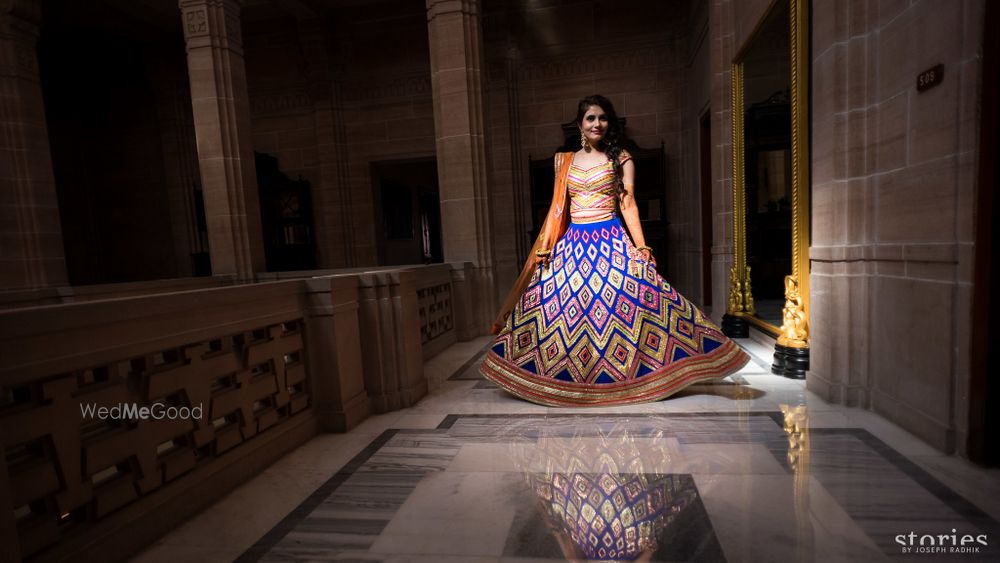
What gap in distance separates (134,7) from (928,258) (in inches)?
454

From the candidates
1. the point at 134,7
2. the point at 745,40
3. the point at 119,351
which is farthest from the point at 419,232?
the point at 119,351

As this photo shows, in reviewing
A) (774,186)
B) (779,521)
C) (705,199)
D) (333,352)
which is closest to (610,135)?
(774,186)

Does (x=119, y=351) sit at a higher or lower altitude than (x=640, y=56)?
lower

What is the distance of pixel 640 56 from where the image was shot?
8086mm

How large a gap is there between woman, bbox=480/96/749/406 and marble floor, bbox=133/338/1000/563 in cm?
26

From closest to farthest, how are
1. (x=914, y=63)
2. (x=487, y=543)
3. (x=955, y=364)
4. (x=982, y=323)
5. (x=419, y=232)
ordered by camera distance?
(x=487, y=543), (x=982, y=323), (x=955, y=364), (x=914, y=63), (x=419, y=232)

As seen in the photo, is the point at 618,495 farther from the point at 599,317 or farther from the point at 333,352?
the point at 333,352

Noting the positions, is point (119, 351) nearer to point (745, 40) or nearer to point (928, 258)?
point (928, 258)

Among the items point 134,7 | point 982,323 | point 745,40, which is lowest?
point 982,323

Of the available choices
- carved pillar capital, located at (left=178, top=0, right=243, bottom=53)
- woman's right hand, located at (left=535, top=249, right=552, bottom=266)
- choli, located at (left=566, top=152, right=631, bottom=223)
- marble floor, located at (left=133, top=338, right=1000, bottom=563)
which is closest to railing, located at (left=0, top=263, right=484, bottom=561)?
marble floor, located at (left=133, top=338, right=1000, bottom=563)

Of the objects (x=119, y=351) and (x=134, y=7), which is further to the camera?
(x=134, y=7)

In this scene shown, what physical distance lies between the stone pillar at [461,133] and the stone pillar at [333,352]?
2.94m

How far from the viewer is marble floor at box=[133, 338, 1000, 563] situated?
1.74 metres

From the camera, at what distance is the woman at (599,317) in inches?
128
